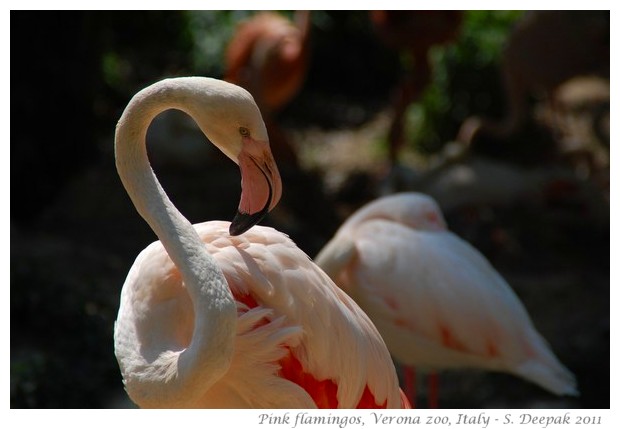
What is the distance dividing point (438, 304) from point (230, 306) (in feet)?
6.53

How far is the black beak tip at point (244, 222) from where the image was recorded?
10.0ft

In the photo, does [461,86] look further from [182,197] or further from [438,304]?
[438,304]

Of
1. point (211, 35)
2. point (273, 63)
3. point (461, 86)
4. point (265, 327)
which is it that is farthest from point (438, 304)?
point (211, 35)

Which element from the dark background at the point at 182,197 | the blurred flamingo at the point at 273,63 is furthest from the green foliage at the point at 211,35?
the blurred flamingo at the point at 273,63

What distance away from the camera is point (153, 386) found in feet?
9.86

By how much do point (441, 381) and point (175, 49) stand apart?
532cm

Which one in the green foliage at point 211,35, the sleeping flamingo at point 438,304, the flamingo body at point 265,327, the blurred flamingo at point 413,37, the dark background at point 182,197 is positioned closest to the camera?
the flamingo body at point 265,327

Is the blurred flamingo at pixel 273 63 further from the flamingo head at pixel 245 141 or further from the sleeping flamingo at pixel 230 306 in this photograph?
the flamingo head at pixel 245 141

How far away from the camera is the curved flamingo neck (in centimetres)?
293

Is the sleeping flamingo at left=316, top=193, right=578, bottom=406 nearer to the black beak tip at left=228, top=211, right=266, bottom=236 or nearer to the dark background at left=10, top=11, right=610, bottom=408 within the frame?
the dark background at left=10, top=11, right=610, bottom=408

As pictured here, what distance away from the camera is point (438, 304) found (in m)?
4.76

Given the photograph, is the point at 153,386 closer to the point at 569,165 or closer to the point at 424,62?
the point at 424,62

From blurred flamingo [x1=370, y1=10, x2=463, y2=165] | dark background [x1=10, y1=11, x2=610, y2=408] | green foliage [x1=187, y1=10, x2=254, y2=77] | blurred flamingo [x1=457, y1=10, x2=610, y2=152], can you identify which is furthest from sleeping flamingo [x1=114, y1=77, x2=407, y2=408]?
green foliage [x1=187, y1=10, x2=254, y2=77]

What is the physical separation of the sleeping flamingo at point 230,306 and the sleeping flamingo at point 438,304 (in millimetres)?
1159
